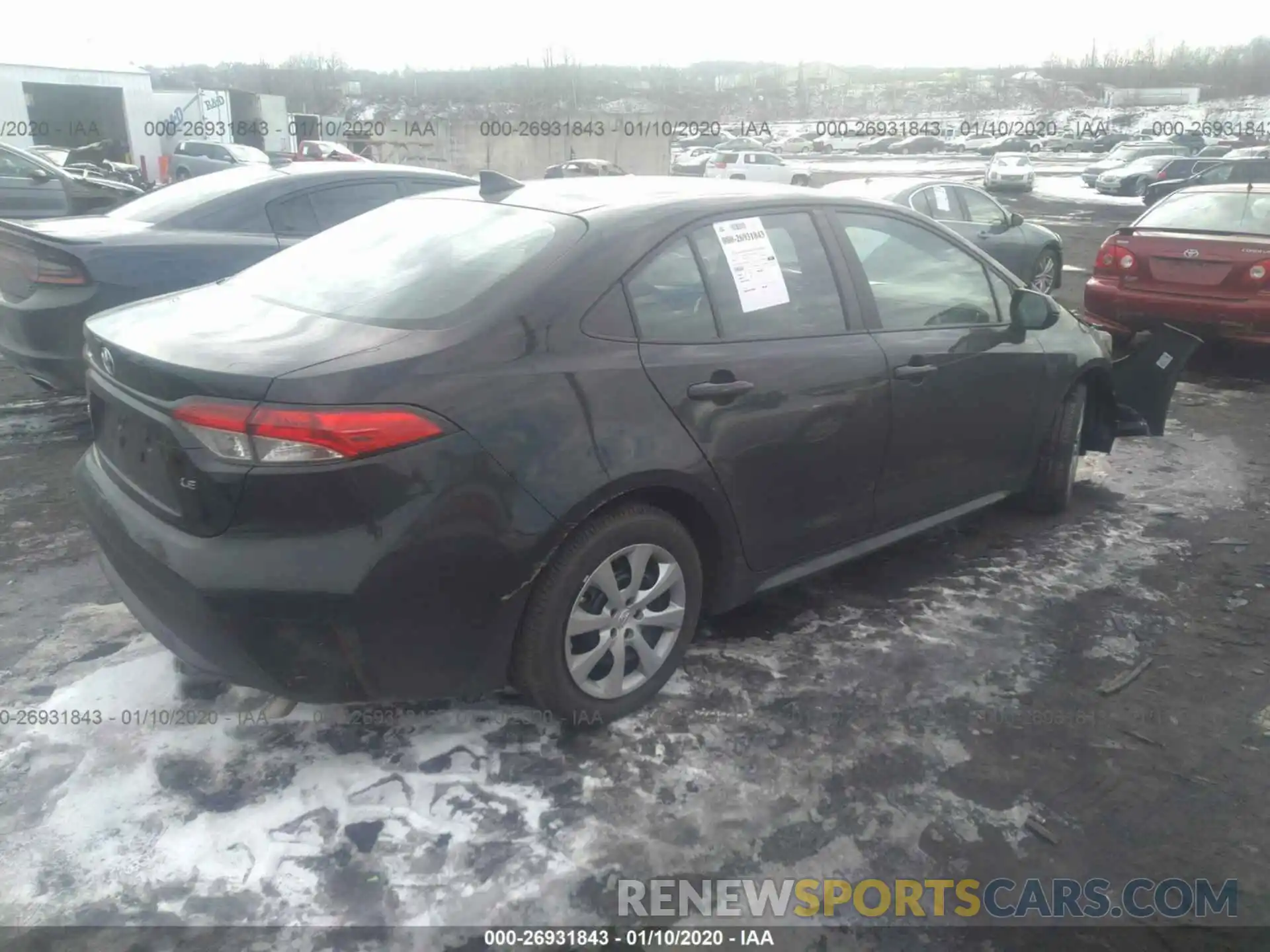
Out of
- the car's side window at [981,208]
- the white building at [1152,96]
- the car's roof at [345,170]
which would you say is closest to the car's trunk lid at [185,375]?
the car's roof at [345,170]

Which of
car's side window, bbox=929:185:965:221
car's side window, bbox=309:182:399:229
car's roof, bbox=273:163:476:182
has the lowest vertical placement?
car's side window, bbox=929:185:965:221

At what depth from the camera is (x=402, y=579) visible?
2.37 meters

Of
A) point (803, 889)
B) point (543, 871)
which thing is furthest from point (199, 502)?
point (803, 889)

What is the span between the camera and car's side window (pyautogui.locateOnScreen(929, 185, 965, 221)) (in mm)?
10055

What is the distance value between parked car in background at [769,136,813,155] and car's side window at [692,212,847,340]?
57.3m

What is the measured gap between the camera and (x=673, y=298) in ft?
9.68

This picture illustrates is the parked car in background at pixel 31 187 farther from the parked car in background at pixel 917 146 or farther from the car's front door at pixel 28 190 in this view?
the parked car in background at pixel 917 146

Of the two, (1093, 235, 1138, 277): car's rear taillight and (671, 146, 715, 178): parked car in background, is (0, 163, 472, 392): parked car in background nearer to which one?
(1093, 235, 1138, 277): car's rear taillight

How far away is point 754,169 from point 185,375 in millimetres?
29625

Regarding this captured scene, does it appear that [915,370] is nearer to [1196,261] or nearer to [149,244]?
[149,244]

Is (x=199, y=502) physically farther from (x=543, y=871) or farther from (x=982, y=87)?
(x=982, y=87)

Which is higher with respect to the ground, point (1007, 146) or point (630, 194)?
point (1007, 146)

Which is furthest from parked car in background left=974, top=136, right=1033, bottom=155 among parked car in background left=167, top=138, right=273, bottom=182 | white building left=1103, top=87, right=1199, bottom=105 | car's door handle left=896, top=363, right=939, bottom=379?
car's door handle left=896, top=363, right=939, bottom=379

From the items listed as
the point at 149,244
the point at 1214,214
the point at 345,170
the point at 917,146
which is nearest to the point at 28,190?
the point at 345,170
